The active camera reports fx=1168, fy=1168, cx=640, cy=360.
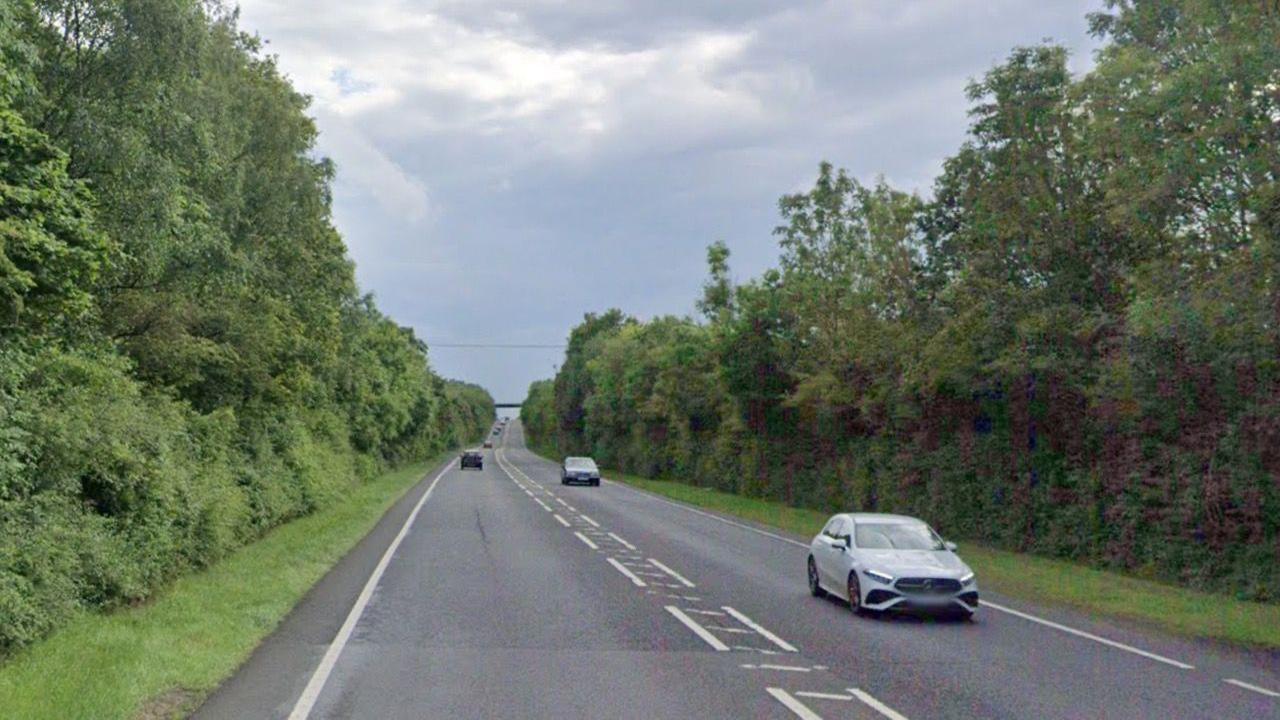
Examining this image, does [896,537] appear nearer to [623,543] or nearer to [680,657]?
[680,657]

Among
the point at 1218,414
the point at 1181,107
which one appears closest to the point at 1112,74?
the point at 1181,107

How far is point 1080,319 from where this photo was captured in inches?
929

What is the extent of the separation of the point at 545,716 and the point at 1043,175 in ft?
64.5

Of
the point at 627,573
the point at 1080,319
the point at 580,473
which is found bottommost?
the point at 627,573

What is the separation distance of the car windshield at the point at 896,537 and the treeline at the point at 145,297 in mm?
9638

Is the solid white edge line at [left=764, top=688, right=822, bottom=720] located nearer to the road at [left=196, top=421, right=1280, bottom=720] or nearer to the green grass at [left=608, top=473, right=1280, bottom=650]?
the road at [left=196, top=421, right=1280, bottom=720]

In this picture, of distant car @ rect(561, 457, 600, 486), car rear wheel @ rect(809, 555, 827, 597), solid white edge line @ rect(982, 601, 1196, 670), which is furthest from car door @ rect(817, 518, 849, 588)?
distant car @ rect(561, 457, 600, 486)

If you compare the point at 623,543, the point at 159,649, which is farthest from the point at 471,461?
the point at 159,649

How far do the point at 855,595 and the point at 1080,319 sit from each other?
11.0 metres

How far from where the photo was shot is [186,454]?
20.8 meters

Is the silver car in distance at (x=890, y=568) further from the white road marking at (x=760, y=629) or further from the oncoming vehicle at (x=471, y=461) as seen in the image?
the oncoming vehicle at (x=471, y=461)

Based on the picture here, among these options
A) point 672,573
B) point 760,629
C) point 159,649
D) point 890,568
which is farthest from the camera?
point 672,573

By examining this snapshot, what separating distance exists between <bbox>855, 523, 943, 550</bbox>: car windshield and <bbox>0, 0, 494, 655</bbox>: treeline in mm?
9638

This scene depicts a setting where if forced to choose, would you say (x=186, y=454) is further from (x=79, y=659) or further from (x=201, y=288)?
(x=79, y=659)
